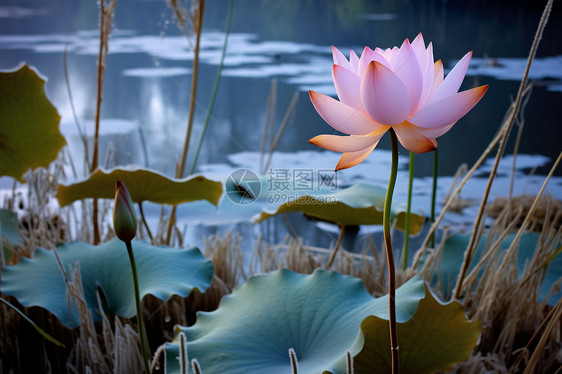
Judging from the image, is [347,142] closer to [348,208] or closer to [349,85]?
[349,85]

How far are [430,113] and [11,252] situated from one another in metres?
0.65

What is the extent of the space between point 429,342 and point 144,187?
349 millimetres

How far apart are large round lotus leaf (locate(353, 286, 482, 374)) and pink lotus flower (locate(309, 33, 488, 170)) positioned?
0.20 m

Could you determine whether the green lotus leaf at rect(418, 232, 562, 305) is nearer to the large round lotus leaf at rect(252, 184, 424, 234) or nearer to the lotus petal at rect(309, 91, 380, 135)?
the large round lotus leaf at rect(252, 184, 424, 234)

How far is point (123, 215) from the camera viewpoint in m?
0.28

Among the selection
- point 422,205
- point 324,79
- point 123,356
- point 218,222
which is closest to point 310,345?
point 123,356

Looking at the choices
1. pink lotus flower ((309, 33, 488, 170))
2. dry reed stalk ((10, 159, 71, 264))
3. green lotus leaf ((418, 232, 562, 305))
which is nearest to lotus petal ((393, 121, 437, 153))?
pink lotus flower ((309, 33, 488, 170))

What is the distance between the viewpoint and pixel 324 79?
2246 mm

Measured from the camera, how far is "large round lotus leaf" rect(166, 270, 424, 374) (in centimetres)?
40

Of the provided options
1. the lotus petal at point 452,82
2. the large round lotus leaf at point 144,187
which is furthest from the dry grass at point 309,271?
the lotus petal at point 452,82

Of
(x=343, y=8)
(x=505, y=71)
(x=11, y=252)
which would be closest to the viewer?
(x=11, y=252)

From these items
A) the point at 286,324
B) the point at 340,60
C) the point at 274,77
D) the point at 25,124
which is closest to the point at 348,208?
the point at 286,324

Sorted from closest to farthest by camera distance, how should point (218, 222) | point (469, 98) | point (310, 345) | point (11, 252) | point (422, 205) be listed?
point (469, 98) < point (310, 345) < point (11, 252) < point (218, 222) < point (422, 205)

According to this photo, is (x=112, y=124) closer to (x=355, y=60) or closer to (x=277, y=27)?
(x=355, y=60)
